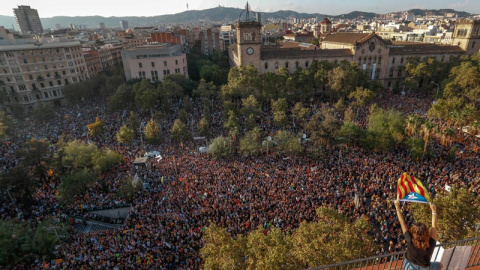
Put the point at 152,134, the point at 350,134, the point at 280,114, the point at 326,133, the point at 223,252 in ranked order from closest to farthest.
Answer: the point at 223,252, the point at 326,133, the point at 350,134, the point at 152,134, the point at 280,114

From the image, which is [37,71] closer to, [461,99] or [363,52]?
[363,52]

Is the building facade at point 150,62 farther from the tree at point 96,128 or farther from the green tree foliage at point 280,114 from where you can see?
the green tree foliage at point 280,114

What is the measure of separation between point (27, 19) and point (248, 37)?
176982mm

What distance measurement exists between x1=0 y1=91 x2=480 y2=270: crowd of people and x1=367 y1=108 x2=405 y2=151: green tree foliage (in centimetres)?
121

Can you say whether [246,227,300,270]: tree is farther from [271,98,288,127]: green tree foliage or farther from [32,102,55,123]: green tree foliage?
[32,102,55,123]: green tree foliage

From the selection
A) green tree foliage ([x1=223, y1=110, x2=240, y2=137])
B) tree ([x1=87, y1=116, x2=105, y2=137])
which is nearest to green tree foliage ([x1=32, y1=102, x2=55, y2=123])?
tree ([x1=87, y1=116, x2=105, y2=137])

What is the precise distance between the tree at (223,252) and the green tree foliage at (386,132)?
2208 centimetres

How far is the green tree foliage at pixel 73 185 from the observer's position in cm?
2311

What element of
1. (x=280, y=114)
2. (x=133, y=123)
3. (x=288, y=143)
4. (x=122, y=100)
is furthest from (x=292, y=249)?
(x=122, y=100)

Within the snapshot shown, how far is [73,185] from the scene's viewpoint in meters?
23.4

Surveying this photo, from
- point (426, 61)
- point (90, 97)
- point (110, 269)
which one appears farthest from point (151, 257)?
point (426, 61)

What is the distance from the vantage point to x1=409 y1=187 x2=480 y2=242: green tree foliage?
43.0ft

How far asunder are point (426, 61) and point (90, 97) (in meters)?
73.4

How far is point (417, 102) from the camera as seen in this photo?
44.7 meters
